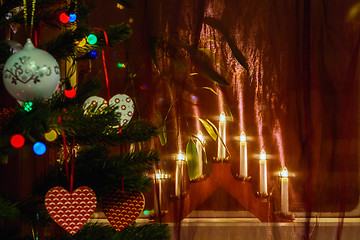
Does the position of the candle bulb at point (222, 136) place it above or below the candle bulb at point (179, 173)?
above

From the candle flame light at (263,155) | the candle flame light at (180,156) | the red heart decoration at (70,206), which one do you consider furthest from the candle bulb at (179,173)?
the red heart decoration at (70,206)

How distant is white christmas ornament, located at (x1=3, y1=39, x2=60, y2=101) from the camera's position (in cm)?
58

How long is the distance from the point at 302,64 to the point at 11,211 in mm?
1288

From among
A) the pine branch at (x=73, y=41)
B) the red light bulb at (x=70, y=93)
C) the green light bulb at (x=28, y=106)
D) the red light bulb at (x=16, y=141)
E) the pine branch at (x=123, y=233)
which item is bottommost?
the pine branch at (x=123, y=233)

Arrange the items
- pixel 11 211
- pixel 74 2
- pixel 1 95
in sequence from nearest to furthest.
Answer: pixel 11 211
pixel 74 2
pixel 1 95

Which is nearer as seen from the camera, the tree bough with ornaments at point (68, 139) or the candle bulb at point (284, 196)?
the tree bough with ornaments at point (68, 139)

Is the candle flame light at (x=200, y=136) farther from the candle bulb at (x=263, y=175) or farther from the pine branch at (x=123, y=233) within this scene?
the pine branch at (x=123, y=233)

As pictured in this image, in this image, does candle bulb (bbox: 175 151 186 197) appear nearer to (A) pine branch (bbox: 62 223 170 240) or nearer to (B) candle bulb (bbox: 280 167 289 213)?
(B) candle bulb (bbox: 280 167 289 213)

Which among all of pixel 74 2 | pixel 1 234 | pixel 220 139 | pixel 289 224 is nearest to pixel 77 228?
pixel 1 234

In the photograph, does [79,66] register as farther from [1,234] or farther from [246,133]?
[1,234]

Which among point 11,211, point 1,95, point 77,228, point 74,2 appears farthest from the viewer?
point 1,95

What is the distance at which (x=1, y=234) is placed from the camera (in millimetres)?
626

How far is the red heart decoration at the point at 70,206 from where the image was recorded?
0.61 meters

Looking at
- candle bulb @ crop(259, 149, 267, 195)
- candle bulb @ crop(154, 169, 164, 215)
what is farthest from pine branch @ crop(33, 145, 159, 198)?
candle bulb @ crop(259, 149, 267, 195)
